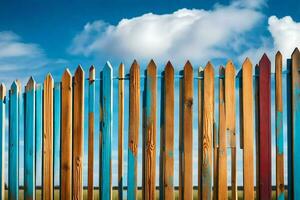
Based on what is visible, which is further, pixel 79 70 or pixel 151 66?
pixel 79 70

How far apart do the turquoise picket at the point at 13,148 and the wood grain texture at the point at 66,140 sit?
2.58 feet

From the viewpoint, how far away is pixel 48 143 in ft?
26.1

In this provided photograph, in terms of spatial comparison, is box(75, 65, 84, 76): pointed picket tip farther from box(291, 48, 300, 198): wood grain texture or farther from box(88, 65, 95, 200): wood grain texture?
box(291, 48, 300, 198): wood grain texture

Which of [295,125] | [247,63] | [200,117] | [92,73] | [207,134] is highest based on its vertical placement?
[247,63]

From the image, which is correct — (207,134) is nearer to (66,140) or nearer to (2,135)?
(66,140)

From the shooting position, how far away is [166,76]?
7.53m

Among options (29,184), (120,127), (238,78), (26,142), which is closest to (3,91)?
(26,142)

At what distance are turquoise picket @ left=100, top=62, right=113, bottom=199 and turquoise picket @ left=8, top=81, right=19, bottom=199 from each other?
1.42 m

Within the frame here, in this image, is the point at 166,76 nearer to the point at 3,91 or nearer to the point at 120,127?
the point at 120,127

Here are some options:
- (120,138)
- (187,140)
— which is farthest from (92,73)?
Result: (187,140)

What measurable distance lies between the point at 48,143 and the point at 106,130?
94 cm

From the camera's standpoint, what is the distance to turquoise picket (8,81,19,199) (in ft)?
26.9

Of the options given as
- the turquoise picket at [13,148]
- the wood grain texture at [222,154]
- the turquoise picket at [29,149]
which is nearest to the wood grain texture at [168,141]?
the wood grain texture at [222,154]

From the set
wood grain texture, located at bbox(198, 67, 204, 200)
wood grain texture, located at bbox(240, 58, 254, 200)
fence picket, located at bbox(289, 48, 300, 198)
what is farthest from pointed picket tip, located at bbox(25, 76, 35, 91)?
fence picket, located at bbox(289, 48, 300, 198)
